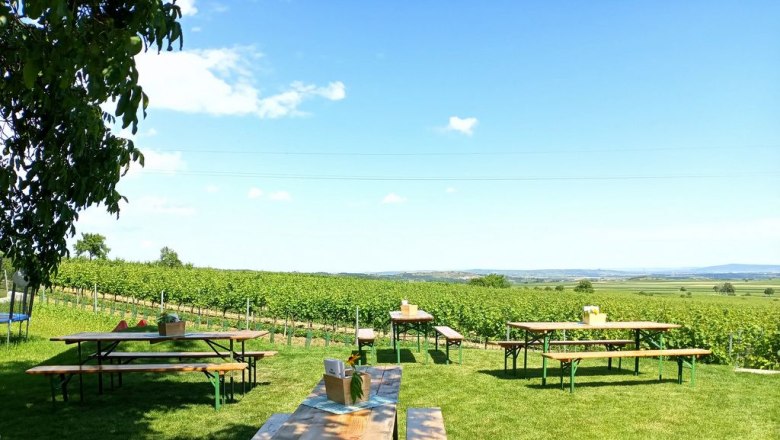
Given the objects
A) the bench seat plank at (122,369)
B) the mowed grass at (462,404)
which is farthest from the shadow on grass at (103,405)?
the bench seat plank at (122,369)

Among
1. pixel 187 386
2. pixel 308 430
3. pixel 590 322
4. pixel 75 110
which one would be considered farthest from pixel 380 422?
pixel 590 322

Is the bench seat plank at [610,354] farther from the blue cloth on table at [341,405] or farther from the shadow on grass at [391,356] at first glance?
the blue cloth on table at [341,405]

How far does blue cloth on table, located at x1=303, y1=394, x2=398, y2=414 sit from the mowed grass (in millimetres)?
2528

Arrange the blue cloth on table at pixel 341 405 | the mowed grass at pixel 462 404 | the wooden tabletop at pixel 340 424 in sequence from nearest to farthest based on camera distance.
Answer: the wooden tabletop at pixel 340 424, the blue cloth on table at pixel 341 405, the mowed grass at pixel 462 404

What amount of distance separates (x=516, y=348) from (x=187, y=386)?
5.76 metres

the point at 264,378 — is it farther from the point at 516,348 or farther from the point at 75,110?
the point at 75,110

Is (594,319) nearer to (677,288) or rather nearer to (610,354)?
(610,354)

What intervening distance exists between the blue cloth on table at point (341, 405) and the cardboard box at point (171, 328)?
4189 millimetres

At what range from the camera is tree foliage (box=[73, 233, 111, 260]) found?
61406 millimetres

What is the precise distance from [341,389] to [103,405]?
5.16m

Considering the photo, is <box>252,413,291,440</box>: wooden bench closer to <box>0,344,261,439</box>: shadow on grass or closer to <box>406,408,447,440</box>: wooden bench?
<box>406,408,447,440</box>: wooden bench

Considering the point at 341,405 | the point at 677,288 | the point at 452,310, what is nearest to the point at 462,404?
the point at 341,405

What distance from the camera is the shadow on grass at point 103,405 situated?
6.25 metres

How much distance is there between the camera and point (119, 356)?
27.2 feet
